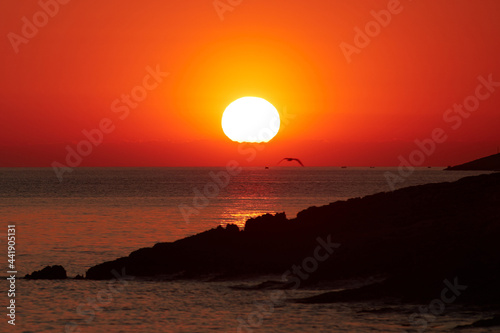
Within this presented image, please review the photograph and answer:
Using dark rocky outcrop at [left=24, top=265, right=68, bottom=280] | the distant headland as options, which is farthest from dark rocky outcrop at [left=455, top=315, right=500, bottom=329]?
dark rocky outcrop at [left=24, top=265, right=68, bottom=280]

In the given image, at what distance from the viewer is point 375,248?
33.5 metres

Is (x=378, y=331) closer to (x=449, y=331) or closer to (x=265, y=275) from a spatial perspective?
(x=449, y=331)

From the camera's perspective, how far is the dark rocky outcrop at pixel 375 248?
27969 millimetres

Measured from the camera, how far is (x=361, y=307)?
89.7 ft

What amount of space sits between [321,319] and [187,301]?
704 cm

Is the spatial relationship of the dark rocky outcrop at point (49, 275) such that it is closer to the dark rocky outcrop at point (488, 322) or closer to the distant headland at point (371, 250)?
the distant headland at point (371, 250)

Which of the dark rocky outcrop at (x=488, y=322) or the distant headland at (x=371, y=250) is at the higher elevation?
the distant headland at (x=371, y=250)

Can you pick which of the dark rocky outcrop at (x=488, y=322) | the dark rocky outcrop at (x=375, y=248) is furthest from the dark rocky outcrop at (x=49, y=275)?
the dark rocky outcrop at (x=488, y=322)

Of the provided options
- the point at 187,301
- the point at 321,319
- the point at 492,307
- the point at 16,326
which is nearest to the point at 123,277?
the point at 187,301

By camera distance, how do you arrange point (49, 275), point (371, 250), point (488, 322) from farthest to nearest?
point (49, 275) → point (371, 250) → point (488, 322)

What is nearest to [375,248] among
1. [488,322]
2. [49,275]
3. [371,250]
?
[371,250]

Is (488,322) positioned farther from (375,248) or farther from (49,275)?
(49,275)

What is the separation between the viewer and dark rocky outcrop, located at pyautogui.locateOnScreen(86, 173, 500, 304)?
2797cm

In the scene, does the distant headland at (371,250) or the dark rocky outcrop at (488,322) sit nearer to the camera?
the dark rocky outcrop at (488,322)
